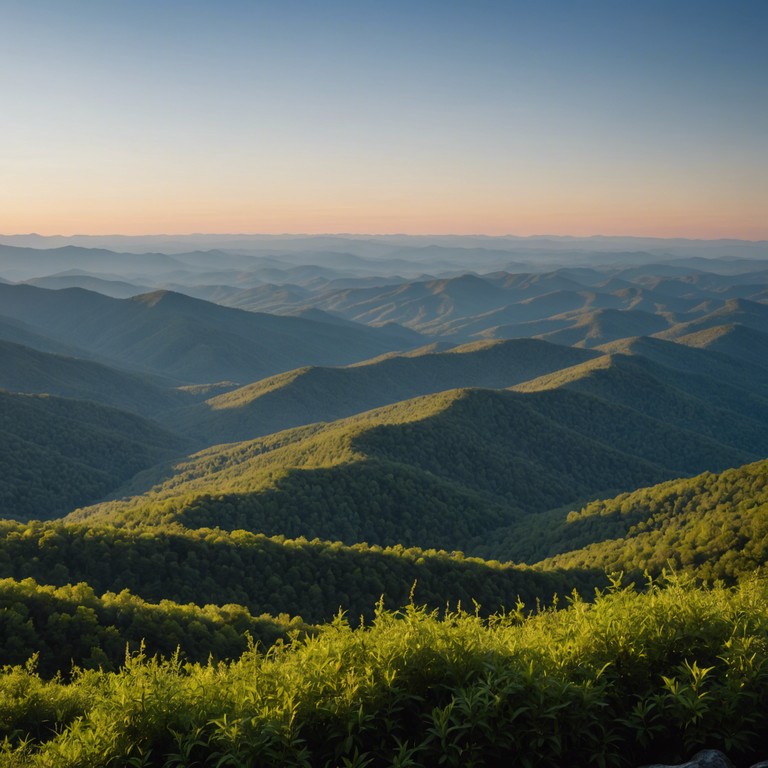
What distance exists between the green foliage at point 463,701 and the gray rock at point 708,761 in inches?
12.1

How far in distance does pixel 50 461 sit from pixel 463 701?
187 metres

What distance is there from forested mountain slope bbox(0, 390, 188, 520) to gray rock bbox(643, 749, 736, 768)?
156 meters

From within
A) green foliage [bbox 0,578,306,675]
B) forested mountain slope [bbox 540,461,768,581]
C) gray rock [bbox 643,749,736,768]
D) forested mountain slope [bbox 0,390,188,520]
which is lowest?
forested mountain slope [bbox 0,390,188,520]

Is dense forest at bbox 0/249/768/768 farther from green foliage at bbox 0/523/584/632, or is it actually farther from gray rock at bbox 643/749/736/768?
gray rock at bbox 643/749/736/768

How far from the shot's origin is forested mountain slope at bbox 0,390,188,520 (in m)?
149

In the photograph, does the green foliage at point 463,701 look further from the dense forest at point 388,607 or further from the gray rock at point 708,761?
the gray rock at point 708,761

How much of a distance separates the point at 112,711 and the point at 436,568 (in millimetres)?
54588

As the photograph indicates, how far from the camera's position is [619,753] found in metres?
11.1

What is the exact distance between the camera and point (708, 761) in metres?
10.3

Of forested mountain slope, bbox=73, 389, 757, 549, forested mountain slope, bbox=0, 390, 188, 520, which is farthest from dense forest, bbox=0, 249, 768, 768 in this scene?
forested mountain slope, bbox=0, 390, 188, 520

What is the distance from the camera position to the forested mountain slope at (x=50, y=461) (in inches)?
5866

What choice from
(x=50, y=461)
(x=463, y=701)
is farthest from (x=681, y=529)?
(x=50, y=461)

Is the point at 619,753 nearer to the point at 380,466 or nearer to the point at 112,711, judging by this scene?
the point at 112,711

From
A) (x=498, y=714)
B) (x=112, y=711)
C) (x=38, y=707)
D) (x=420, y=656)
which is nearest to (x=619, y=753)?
(x=498, y=714)
